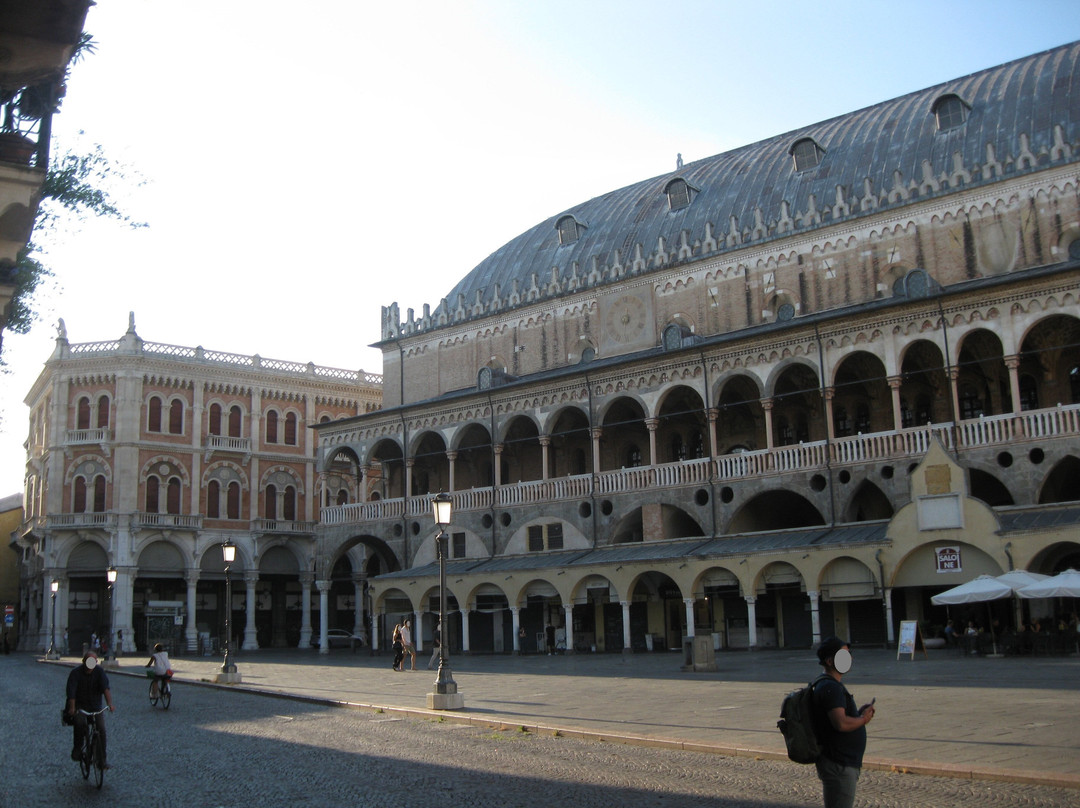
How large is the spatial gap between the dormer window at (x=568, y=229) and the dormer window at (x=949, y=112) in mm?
17198

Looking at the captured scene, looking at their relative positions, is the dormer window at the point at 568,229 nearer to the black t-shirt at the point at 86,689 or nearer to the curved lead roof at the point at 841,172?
the curved lead roof at the point at 841,172

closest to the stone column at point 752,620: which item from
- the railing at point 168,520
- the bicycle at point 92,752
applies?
the bicycle at point 92,752

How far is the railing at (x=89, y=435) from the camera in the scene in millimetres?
61125

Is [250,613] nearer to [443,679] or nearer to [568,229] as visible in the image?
[568,229]

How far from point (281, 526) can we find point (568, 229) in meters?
27.3

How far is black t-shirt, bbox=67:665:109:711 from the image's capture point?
13.2 metres

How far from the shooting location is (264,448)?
218 ft

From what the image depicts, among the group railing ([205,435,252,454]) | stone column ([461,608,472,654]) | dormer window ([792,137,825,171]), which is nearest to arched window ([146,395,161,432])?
railing ([205,435,252,454])

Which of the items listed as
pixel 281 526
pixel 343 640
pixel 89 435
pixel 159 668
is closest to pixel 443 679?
pixel 159 668

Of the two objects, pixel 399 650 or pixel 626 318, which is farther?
pixel 626 318

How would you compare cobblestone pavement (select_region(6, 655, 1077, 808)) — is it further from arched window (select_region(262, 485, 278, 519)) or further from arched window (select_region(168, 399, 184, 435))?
arched window (select_region(262, 485, 278, 519))

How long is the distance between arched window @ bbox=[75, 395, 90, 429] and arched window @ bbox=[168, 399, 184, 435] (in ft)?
14.7

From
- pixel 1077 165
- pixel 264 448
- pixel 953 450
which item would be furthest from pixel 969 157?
pixel 264 448

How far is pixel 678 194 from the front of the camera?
158ft
